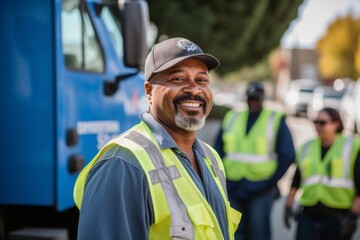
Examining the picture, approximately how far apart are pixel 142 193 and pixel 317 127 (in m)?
2.85

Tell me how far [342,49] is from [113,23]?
151 ft

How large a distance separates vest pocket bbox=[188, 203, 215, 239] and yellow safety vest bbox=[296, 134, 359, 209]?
8.11 ft

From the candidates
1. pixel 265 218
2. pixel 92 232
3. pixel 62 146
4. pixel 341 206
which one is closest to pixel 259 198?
pixel 265 218

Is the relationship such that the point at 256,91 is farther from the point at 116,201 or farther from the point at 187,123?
the point at 116,201

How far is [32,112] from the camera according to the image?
125 inches

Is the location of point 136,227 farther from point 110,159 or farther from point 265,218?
point 265,218

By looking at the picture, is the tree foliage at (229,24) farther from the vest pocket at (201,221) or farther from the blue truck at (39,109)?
the vest pocket at (201,221)

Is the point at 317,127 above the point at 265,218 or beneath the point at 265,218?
above

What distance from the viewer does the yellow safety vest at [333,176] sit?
4.01m

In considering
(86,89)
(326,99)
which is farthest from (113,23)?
(326,99)

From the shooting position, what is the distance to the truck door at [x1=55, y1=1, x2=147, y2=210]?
3.21 meters

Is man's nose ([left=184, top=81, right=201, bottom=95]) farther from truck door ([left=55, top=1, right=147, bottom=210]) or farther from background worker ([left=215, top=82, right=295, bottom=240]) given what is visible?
background worker ([left=215, top=82, right=295, bottom=240])

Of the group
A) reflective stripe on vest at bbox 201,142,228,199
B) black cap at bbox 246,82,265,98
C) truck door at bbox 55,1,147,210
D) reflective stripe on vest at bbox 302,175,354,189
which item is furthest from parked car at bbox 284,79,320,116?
reflective stripe on vest at bbox 201,142,228,199

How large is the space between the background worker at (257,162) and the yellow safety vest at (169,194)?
267 centimetres
